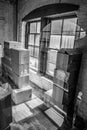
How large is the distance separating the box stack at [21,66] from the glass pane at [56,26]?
3.14 ft

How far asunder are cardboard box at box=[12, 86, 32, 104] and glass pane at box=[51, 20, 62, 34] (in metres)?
1.65

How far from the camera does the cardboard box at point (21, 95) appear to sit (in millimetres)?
2510

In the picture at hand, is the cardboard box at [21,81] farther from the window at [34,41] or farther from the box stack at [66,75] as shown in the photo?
the window at [34,41]

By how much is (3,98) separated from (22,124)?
89 centimetres

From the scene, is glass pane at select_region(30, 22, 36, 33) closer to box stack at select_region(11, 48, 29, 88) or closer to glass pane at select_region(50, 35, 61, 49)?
glass pane at select_region(50, 35, 61, 49)

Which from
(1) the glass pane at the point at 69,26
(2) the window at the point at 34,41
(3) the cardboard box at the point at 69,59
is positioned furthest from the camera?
(2) the window at the point at 34,41

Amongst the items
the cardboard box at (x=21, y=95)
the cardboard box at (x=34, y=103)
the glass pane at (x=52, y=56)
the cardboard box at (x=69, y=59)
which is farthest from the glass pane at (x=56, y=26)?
the cardboard box at (x=34, y=103)

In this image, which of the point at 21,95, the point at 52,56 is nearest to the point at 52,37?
the point at 52,56

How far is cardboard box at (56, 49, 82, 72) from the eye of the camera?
1.82 m

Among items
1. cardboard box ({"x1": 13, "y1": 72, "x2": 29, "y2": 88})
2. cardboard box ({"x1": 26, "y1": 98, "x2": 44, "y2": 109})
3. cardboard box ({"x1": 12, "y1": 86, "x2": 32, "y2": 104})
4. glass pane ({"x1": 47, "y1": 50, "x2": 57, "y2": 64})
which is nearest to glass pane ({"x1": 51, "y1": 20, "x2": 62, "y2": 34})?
glass pane ({"x1": 47, "y1": 50, "x2": 57, "y2": 64})

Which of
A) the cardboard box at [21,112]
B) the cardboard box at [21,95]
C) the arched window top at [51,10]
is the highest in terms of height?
the arched window top at [51,10]

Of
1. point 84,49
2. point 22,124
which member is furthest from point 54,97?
point 84,49

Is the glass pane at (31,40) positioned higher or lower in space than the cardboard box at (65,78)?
higher

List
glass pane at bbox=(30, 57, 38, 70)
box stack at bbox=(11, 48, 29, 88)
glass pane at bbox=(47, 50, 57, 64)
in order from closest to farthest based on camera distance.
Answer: box stack at bbox=(11, 48, 29, 88), glass pane at bbox=(47, 50, 57, 64), glass pane at bbox=(30, 57, 38, 70)
